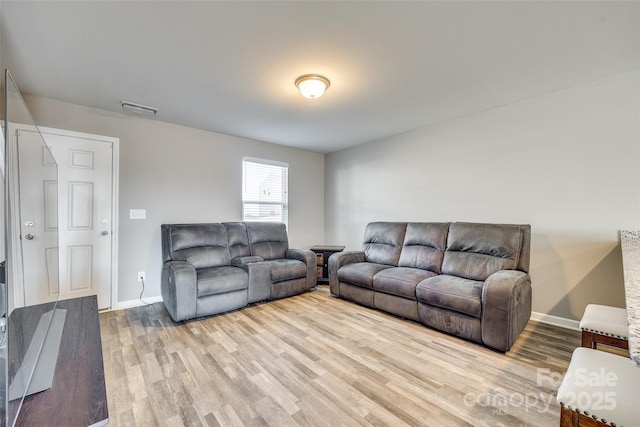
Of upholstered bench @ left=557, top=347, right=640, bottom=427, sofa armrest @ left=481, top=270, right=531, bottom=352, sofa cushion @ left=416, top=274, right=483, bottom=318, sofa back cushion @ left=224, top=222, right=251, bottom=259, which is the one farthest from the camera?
sofa back cushion @ left=224, top=222, right=251, bottom=259

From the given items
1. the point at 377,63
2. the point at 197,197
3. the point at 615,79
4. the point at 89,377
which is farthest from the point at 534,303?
the point at 197,197

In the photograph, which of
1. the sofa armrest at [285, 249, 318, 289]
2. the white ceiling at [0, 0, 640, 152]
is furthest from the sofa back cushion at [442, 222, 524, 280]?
the sofa armrest at [285, 249, 318, 289]

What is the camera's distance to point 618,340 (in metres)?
1.51

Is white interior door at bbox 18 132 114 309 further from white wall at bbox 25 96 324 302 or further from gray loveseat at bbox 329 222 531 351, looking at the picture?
gray loveseat at bbox 329 222 531 351

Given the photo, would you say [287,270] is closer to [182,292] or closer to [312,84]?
[182,292]

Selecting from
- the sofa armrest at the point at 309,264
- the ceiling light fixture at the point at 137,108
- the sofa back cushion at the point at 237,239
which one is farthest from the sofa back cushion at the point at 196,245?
the ceiling light fixture at the point at 137,108

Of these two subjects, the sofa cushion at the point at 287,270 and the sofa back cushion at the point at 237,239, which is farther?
the sofa back cushion at the point at 237,239

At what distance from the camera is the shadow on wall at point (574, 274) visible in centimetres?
248

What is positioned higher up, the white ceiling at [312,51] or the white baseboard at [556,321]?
the white ceiling at [312,51]

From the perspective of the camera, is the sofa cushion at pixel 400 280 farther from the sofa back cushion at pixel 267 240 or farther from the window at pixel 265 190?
the window at pixel 265 190

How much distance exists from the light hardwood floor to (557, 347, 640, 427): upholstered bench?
2.13 ft

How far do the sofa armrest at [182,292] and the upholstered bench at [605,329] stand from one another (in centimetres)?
330

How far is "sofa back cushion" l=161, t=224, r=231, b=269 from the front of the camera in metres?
3.40

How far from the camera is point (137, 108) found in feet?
10.3
